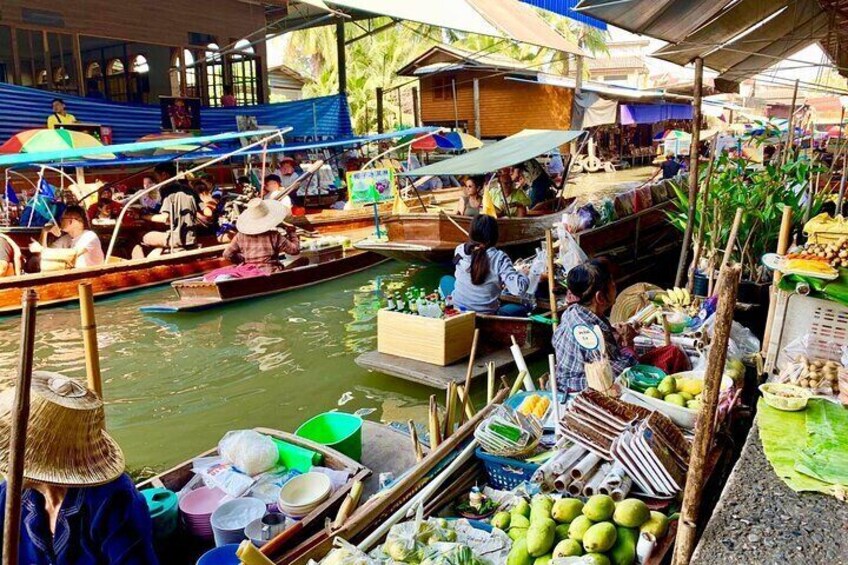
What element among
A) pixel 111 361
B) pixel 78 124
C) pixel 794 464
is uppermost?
pixel 78 124

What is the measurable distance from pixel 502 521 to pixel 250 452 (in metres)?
1.45

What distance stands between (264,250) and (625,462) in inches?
287

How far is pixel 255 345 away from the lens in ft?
26.3

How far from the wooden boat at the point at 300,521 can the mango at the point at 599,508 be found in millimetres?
1211

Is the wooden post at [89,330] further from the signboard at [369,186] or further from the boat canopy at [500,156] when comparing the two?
the signboard at [369,186]

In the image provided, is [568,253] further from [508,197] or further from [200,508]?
[200,508]

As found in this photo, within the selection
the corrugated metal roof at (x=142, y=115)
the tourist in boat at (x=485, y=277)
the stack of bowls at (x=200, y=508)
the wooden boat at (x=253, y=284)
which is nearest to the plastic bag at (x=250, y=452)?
the stack of bowls at (x=200, y=508)

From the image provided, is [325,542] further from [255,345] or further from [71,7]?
[71,7]

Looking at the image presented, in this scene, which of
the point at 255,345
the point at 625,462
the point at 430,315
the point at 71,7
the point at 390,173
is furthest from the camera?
the point at 71,7

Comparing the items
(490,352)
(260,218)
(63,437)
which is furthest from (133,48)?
(63,437)

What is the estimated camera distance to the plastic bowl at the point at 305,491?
3107 millimetres

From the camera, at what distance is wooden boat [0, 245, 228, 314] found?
857cm

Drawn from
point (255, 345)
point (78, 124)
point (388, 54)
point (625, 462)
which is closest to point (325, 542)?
point (625, 462)

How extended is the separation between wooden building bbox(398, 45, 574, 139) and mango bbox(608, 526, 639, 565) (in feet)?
63.9
